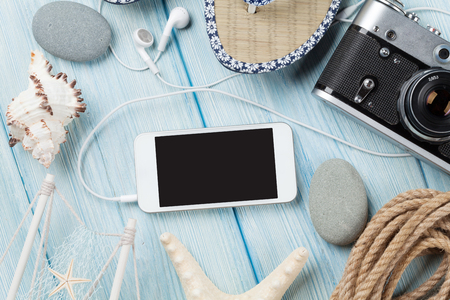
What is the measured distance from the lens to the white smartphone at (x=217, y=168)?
24.9 inches

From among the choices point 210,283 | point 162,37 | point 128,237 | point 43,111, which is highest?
point 162,37

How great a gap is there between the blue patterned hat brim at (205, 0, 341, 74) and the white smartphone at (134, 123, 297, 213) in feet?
0.35

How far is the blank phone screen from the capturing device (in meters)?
0.63

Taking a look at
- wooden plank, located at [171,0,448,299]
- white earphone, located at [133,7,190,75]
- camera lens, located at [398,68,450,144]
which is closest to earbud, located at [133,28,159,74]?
white earphone, located at [133,7,190,75]

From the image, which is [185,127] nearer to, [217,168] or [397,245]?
[217,168]

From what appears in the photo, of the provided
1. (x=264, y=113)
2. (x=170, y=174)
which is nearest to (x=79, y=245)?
(x=170, y=174)

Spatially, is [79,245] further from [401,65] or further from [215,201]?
[401,65]

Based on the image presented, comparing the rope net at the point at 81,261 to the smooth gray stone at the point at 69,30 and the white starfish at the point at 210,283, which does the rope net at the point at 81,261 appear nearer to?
the white starfish at the point at 210,283

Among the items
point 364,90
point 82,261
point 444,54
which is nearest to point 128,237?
point 82,261

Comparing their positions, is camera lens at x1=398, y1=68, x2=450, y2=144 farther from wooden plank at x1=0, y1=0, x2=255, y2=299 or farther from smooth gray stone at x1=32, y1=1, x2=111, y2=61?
smooth gray stone at x1=32, y1=1, x2=111, y2=61

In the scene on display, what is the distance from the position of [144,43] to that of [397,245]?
52 centimetres

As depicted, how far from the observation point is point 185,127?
2.19ft

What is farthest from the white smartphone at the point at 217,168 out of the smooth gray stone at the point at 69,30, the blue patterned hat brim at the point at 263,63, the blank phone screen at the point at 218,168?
the smooth gray stone at the point at 69,30

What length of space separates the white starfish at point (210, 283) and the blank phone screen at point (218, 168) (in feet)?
0.28
